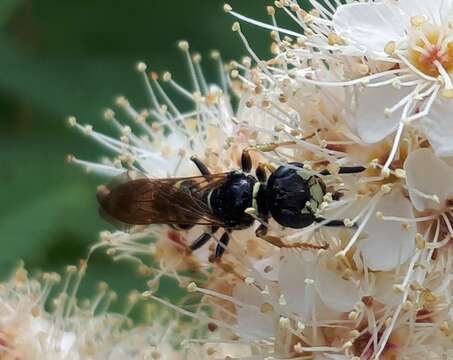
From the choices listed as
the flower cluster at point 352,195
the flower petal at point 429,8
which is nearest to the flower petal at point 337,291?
the flower cluster at point 352,195

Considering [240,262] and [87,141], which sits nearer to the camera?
[240,262]

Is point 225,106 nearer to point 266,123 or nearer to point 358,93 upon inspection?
point 266,123

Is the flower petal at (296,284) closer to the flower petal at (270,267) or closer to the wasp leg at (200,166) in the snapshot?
the flower petal at (270,267)

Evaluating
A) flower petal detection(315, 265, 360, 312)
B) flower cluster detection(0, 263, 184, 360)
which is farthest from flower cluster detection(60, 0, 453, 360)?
flower cluster detection(0, 263, 184, 360)

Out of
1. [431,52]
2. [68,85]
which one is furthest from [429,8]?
[68,85]

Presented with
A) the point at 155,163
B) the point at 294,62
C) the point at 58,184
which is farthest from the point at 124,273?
the point at 294,62

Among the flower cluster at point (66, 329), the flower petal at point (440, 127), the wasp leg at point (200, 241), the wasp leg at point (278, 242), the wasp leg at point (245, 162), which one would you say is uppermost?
the flower petal at point (440, 127)
